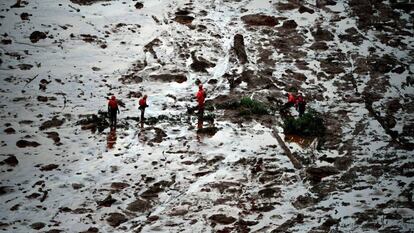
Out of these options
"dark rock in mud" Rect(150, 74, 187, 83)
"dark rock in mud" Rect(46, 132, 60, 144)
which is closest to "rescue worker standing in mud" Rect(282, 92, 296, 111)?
"dark rock in mud" Rect(150, 74, 187, 83)

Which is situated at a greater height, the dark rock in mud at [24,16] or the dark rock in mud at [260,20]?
the dark rock in mud at [24,16]

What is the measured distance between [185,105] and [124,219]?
832 centimetres

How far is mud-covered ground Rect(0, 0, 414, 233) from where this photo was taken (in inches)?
512

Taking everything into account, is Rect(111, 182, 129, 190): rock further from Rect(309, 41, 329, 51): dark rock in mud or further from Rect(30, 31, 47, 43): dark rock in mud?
Rect(309, 41, 329, 51): dark rock in mud

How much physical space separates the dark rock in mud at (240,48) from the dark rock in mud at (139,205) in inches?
491

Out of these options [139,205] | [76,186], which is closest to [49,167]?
[76,186]

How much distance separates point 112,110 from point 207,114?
4.10 meters

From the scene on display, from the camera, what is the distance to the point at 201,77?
22703 millimetres

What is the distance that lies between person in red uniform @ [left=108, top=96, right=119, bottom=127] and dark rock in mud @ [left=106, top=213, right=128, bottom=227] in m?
5.30

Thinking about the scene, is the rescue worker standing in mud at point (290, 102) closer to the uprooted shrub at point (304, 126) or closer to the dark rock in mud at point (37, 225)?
the uprooted shrub at point (304, 126)

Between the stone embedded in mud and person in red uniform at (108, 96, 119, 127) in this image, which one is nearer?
the stone embedded in mud

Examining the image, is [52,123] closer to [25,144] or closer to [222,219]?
[25,144]

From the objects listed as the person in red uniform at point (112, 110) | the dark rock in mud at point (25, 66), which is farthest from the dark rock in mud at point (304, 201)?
the dark rock in mud at point (25, 66)

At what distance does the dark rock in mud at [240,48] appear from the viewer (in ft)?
79.7
